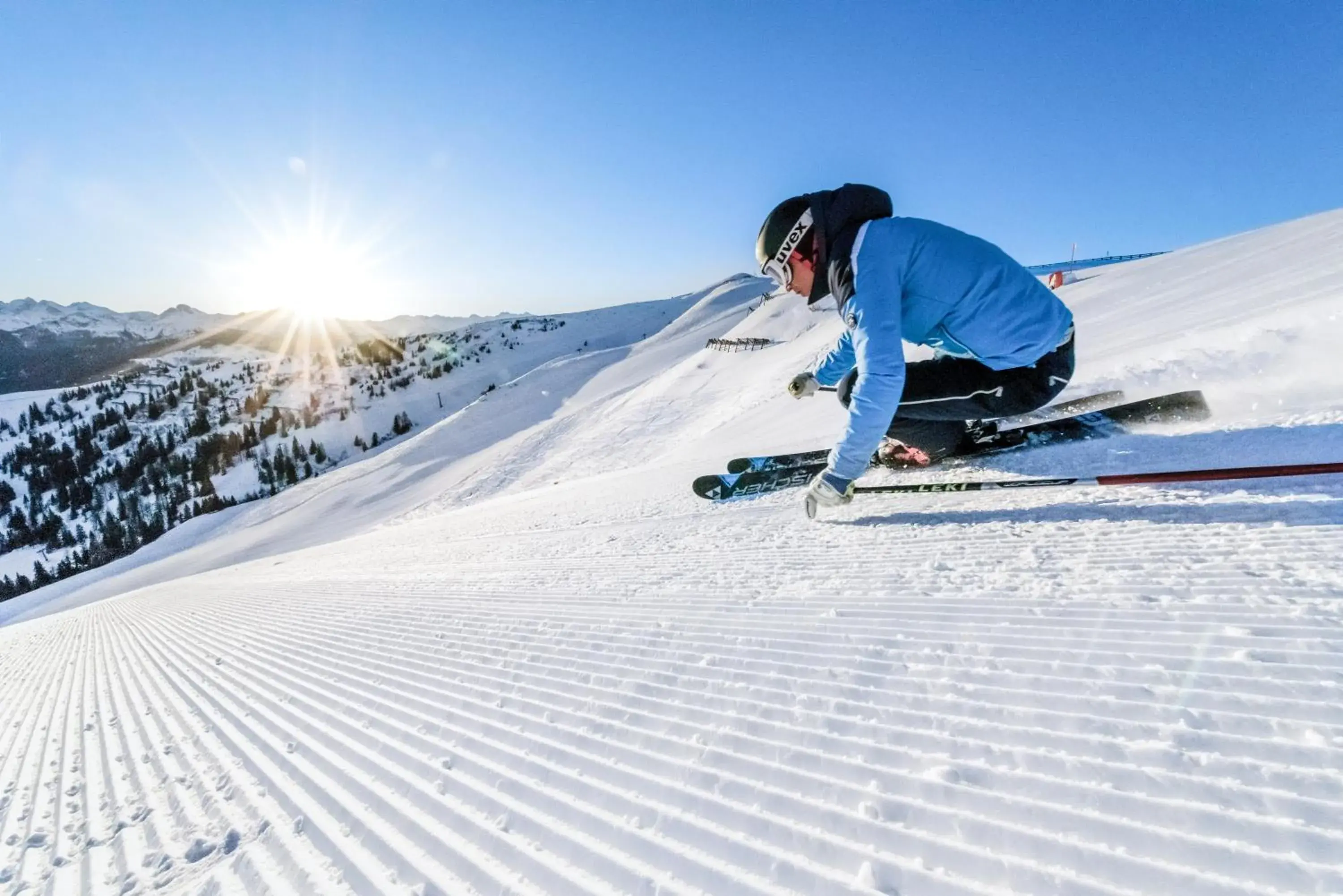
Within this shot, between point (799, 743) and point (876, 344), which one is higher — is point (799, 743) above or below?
below

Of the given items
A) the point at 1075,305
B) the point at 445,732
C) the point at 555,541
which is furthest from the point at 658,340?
the point at 445,732

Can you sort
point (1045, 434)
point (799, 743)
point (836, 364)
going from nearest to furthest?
point (799, 743), point (1045, 434), point (836, 364)

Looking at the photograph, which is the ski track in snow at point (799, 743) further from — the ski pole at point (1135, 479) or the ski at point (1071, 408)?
the ski at point (1071, 408)

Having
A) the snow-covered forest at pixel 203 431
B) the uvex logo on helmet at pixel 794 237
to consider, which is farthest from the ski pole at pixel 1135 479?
the snow-covered forest at pixel 203 431

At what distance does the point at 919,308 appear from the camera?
12.3 feet

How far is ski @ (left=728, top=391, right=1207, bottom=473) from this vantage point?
4.51 m

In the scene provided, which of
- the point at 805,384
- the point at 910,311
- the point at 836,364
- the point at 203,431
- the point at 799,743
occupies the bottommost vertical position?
the point at 203,431

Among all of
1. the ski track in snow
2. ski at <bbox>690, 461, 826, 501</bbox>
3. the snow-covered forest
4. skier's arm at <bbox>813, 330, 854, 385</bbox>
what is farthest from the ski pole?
the snow-covered forest

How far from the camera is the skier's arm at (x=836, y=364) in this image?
4.98 meters

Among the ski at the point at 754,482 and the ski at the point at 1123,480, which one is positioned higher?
the ski at the point at 1123,480

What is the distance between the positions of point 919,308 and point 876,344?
2.00 feet

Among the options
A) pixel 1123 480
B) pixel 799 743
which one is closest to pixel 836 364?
pixel 1123 480

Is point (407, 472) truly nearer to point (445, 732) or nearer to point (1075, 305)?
point (1075, 305)

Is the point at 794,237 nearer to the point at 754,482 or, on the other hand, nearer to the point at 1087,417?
the point at 754,482
